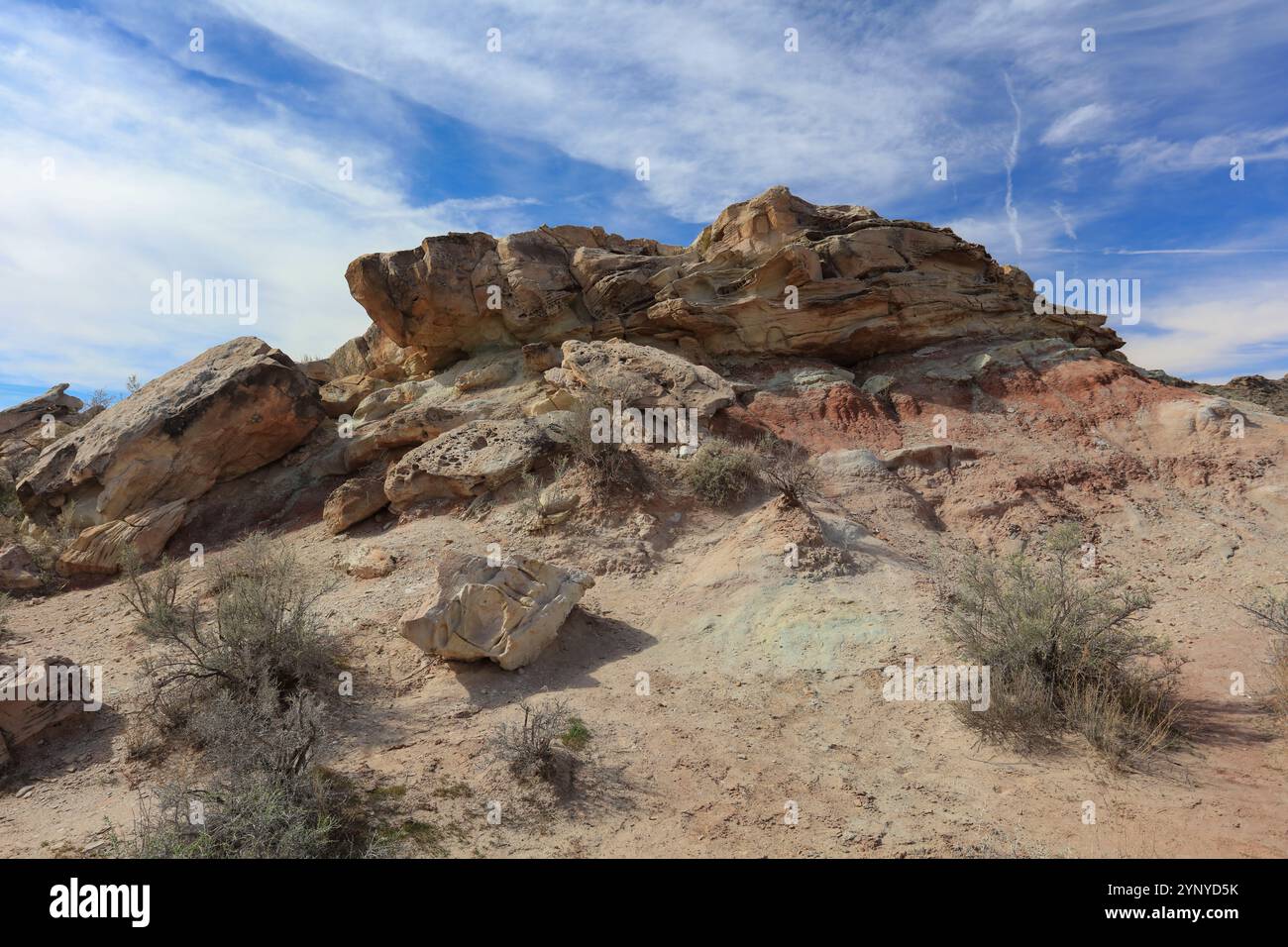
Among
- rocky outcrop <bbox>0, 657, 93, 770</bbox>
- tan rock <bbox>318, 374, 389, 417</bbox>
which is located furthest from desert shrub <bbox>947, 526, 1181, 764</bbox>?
tan rock <bbox>318, 374, 389, 417</bbox>

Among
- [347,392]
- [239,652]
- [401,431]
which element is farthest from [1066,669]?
[347,392]

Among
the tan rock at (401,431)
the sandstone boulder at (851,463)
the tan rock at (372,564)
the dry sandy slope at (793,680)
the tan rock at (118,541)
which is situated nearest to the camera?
the dry sandy slope at (793,680)

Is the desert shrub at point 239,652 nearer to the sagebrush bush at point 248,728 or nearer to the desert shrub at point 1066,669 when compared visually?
the sagebrush bush at point 248,728

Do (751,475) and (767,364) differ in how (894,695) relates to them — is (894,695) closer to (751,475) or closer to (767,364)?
(751,475)

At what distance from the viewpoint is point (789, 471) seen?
9062 millimetres

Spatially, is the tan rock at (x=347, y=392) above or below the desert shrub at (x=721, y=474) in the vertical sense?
above

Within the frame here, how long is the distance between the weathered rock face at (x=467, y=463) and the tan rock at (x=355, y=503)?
0.40 metres

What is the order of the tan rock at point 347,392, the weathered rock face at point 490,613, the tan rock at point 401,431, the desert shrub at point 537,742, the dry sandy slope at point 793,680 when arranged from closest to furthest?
the dry sandy slope at point 793,680
the desert shrub at point 537,742
the weathered rock face at point 490,613
the tan rock at point 401,431
the tan rock at point 347,392

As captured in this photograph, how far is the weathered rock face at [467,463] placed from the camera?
33.6ft

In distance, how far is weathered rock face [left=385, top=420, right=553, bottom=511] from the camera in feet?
33.6

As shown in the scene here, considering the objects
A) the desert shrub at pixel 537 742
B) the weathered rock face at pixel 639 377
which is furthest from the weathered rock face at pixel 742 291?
the desert shrub at pixel 537 742

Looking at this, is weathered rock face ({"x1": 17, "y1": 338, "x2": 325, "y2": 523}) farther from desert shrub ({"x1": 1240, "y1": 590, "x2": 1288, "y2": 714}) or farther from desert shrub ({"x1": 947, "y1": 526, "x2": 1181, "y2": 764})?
desert shrub ({"x1": 1240, "y1": 590, "x2": 1288, "y2": 714})

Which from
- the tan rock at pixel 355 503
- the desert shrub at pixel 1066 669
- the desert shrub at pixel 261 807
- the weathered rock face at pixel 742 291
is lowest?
the desert shrub at pixel 261 807
